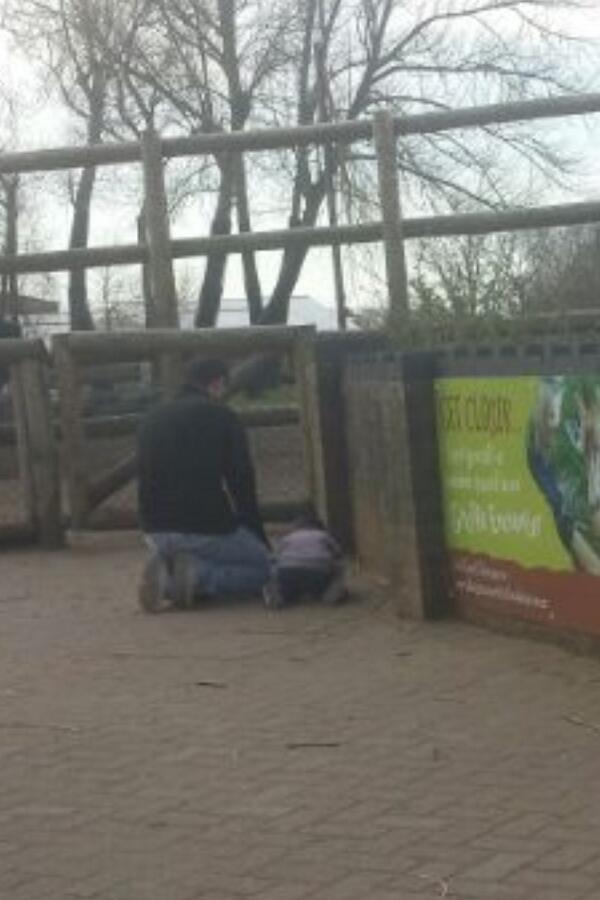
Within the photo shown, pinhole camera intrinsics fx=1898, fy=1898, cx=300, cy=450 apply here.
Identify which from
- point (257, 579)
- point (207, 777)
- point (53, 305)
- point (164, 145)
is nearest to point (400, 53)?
point (53, 305)

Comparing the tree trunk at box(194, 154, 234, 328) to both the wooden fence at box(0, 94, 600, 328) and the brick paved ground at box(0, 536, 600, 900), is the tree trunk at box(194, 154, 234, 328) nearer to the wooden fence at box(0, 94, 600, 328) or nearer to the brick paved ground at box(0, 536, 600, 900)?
the wooden fence at box(0, 94, 600, 328)

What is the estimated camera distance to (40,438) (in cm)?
1326

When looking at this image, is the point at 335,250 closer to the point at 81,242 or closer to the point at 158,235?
the point at 158,235

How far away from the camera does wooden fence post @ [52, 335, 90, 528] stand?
12.9 metres

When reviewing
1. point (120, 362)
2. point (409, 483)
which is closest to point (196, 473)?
point (409, 483)

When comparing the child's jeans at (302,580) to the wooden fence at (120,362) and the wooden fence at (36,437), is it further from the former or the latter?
the wooden fence at (36,437)

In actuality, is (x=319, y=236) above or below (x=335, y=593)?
above

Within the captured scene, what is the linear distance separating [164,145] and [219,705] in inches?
252

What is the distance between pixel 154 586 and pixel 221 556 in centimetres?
40

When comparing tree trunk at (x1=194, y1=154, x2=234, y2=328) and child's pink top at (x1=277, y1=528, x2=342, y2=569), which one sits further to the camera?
tree trunk at (x1=194, y1=154, x2=234, y2=328)

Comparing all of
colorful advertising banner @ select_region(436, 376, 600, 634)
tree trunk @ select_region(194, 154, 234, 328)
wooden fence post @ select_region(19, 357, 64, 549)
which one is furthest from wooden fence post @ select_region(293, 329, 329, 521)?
tree trunk @ select_region(194, 154, 234, 328)

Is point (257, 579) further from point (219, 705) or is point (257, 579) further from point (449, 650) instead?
point (219, 705)

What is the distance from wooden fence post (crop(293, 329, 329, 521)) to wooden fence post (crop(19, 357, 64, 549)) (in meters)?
1.99

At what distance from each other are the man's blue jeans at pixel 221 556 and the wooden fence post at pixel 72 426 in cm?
270
